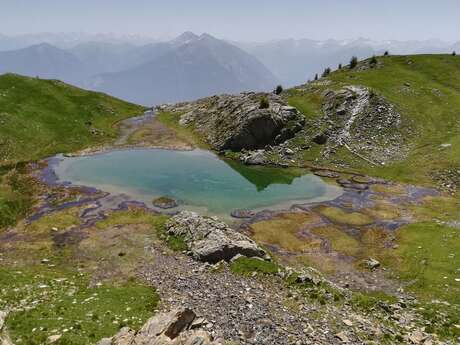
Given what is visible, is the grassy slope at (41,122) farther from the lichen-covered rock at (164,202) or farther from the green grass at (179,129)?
the lichen-covered rock at (164,202)

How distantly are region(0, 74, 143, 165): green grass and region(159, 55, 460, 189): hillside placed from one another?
3065 cm

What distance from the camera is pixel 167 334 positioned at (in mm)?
22375

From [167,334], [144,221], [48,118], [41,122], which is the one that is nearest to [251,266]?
[167,334]

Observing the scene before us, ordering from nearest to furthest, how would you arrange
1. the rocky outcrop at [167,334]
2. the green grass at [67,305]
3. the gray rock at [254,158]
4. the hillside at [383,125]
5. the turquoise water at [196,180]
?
the rocky outcrop at [167,334] < the green grass at [67,305] < the turquoise water at [196,180] < the hillside at [383,125] < the gray rock at [254,158]

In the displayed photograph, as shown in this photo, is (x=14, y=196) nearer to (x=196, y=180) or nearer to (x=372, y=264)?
(x=196, y=180)

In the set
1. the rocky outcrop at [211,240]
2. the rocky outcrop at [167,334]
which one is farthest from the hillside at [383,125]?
the rocky outcrop at [167,334]

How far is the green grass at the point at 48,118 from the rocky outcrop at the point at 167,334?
7550 centimetres

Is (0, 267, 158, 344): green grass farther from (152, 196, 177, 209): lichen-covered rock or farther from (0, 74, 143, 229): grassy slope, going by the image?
(0, 74, 143, 229): grassy slope

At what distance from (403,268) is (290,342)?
2656 centimetres

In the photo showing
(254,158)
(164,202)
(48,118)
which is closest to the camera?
(164,202)

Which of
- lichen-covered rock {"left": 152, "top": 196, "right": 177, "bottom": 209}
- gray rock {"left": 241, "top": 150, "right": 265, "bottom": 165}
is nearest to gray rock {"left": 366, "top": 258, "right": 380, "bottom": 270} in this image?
lichen-covered rock {"left": 152, "top": 196, "right": 177, "bottom": 209}

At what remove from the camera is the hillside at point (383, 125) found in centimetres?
8938

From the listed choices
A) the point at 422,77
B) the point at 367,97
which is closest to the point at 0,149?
the point at 367,97

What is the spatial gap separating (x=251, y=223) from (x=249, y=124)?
45662 millimetres
